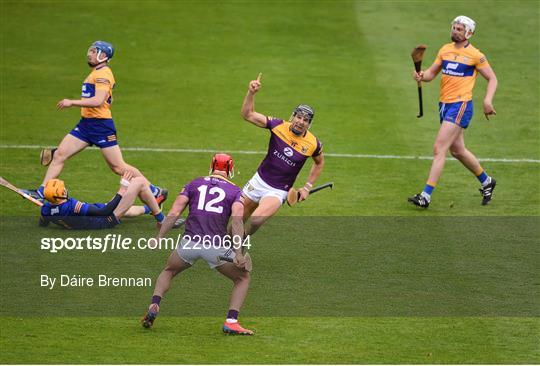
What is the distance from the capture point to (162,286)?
13.9 metres

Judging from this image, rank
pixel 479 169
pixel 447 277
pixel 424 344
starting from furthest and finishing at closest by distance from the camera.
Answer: pixel 479 169 → pixel 447 277 → pixel 424 344

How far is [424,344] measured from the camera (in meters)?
13.5

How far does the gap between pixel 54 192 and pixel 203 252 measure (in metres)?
4.49

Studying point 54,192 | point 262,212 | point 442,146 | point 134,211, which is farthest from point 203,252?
point 442,146

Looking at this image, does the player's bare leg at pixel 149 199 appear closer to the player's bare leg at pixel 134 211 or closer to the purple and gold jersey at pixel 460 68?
the player's bare leg at pixel 134 211

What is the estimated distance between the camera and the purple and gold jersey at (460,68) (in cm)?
1964

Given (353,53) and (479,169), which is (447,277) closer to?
(479,169)

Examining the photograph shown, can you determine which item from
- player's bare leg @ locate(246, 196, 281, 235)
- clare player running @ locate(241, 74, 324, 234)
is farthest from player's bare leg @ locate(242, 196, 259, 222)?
player's bare leg @ locate(246, 196, 281, 235)

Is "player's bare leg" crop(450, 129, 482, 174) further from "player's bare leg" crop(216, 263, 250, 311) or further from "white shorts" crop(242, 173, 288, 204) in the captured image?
"player's bare leg" crop(216, 263, 250, 311)

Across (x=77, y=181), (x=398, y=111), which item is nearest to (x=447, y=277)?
(x=77, y=181)

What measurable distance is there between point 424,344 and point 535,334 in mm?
1358

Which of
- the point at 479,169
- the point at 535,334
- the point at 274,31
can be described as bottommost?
the point at 274,31

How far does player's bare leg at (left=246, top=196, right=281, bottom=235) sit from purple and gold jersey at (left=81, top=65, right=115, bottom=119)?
11.0 feet

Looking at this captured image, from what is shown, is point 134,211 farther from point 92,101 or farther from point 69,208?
point 92,101
